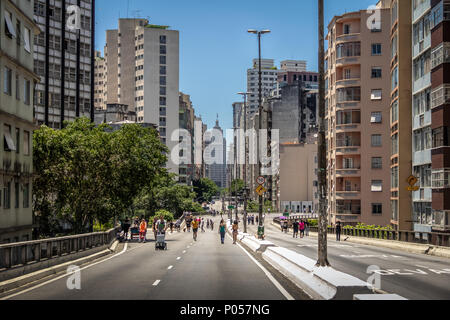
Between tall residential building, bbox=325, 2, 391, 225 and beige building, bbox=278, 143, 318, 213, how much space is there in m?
69.5

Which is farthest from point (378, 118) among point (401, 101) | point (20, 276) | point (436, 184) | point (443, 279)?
point (20, 276)

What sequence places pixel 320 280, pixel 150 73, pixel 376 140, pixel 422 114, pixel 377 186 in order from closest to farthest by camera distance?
1. pixel 320 280
2. pixel 422 114
3. pixel 377 186
4. pixel 376 140
5. pixel 150 73

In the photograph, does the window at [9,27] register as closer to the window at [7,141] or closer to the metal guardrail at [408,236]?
the window at [7,141]

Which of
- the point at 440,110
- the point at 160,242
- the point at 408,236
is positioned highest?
the point at 440,110

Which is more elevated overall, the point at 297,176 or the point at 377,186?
the point at 297,176

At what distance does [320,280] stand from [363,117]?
234 ft

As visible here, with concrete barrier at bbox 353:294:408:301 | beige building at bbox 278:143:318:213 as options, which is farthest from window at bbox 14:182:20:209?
beige building at bbox 278:143:318:213

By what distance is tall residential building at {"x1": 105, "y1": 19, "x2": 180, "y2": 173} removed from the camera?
174125mm

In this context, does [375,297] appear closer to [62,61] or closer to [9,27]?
[9,27]

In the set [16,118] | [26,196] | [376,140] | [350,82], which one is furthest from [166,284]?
[350,82]

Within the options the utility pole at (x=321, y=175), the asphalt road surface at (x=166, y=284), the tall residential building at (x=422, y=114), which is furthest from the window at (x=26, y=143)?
the tall residential building at (x=422, y=114)

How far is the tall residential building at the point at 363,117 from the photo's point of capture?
84500mm

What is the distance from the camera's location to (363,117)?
8506 cm
